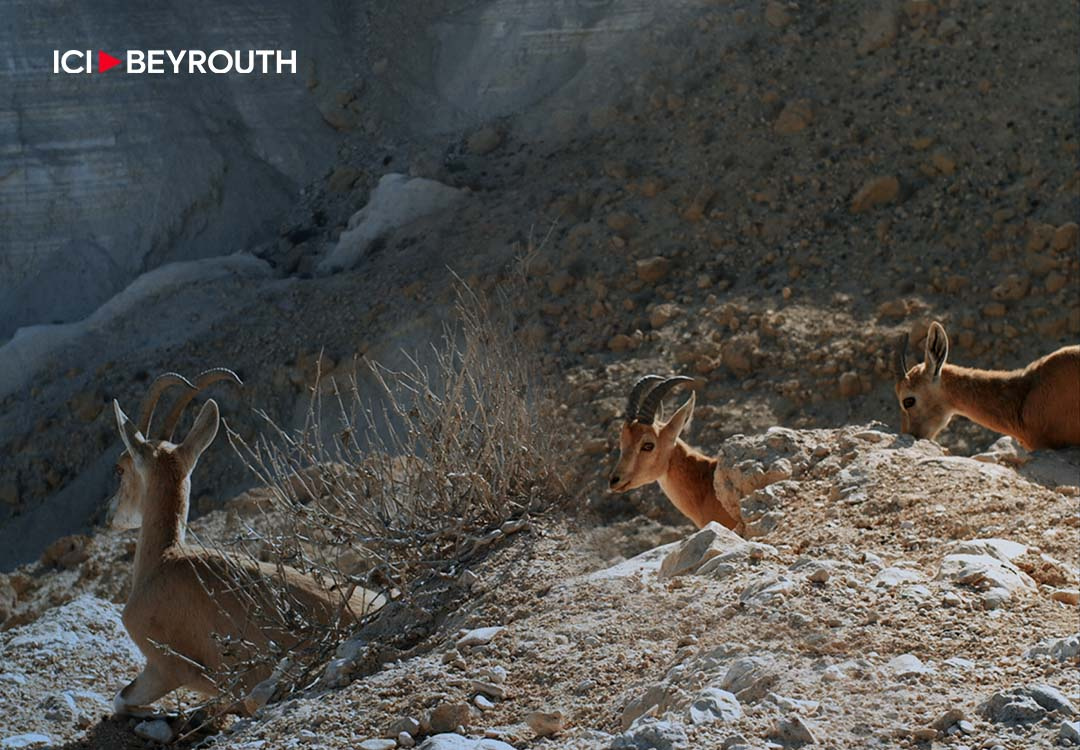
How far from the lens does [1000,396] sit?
32.6 ft

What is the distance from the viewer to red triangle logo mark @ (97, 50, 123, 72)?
19.9 metres

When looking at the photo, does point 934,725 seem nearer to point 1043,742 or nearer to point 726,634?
point 1043,742

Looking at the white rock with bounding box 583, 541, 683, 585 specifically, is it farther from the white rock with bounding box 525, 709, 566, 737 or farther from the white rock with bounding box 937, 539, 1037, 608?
the white rock with bounding box 525, 709, 566, 737

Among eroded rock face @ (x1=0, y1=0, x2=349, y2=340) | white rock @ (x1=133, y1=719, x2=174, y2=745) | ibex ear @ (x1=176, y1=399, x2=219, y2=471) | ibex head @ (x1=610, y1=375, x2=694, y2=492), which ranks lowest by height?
white rock @ (x1=133, y1=719, x2=174, y2=745)

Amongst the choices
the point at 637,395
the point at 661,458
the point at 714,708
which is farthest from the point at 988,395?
the point at 714,708

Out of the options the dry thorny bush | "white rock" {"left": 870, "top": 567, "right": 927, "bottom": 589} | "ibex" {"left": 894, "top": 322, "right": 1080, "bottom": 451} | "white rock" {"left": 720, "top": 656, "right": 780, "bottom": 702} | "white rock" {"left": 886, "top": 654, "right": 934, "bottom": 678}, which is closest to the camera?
"white rock" {"left": 720, "top": 656, "right": 780, "bottom": 702}

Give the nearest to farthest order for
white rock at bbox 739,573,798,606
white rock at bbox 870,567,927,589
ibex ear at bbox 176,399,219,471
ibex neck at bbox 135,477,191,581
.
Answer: white rock at bbox 739,573,798,606 → white rock at bbox 870,567,927,589 → ibex neck at bbox 135,477,191,581 → ibex ear at bbox 176,399,219,471

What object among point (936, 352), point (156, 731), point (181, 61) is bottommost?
point (156, 731)

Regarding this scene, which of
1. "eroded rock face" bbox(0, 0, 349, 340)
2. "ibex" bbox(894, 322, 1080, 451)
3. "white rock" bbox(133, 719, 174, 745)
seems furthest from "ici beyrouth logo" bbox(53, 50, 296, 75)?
"white rock" bbox(133, 719, 174, 745)

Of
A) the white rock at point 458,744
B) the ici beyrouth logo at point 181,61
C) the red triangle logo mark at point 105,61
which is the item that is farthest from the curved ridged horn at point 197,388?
the red triangle logo mark at point 105,61

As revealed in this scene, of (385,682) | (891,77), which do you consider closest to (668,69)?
(891,77)

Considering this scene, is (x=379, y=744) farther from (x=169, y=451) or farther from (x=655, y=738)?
(x=169, y=451)

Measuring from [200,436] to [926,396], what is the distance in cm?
505

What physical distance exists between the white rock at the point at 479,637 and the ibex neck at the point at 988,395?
497 cm
